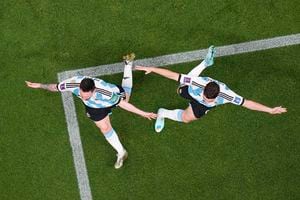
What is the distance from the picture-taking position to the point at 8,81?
7.75 metres

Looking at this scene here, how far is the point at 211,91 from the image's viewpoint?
6172mm

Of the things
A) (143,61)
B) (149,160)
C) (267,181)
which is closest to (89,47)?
(143,61)

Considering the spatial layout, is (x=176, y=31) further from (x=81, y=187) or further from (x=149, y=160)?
(x=81, y=187)

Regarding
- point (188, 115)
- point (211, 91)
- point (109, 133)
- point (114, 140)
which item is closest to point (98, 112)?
point (109, 133)

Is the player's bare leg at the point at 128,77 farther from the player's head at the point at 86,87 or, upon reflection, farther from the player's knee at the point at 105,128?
the player's head at the point at 86,87

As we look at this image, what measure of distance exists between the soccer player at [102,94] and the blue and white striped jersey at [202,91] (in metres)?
0.64

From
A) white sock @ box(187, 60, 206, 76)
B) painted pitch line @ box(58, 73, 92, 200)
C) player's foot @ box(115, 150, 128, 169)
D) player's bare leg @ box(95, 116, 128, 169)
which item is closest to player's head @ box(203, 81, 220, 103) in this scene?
white sock @ box(187, 60, 206, 76)

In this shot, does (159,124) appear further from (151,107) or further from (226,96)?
(226,96)

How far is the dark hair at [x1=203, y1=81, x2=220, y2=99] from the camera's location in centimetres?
618

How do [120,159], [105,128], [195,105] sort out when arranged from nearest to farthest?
[195,105]
[105,128]
[120,159]

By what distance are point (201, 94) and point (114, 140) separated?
158cm

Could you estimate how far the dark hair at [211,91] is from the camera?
20.3 feet

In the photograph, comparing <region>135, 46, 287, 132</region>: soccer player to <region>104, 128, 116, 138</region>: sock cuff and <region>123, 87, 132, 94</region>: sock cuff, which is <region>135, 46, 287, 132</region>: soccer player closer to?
<region>123, 87, 132, 94</region>: sock cuff

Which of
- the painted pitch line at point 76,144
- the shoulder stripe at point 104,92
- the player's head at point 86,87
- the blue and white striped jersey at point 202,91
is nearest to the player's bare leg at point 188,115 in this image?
the blue and white striped jersey at point 202,91
